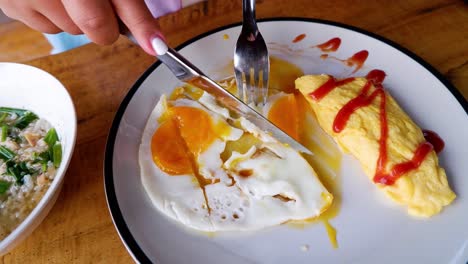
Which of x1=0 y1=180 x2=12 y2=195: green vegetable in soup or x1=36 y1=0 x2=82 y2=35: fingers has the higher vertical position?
x1=36 y1=0 x2=82 y2=35: fingers

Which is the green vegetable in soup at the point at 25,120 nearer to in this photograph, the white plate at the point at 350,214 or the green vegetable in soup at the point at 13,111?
the green vegetable in soup at the point at 13,111

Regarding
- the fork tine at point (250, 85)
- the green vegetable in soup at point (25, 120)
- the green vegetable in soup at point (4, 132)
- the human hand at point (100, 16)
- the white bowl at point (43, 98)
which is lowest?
the green vegetable in soup at point (4, 132)

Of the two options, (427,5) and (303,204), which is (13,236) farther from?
(427,5)

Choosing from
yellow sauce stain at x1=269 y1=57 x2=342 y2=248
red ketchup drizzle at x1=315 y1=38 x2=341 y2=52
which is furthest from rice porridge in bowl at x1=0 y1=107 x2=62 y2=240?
red ketchup drizzle at x1=315 y1=38 x2=341 y2=52

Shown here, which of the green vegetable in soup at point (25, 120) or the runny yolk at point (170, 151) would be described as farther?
the green vegetable in soup at point (25, 120)

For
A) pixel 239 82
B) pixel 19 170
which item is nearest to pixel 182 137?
pixel 239 82

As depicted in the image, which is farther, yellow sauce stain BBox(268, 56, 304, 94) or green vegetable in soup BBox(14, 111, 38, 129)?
yellow sauce stain BBox(268, 56, 304, 94)

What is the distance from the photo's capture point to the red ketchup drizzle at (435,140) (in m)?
1.41

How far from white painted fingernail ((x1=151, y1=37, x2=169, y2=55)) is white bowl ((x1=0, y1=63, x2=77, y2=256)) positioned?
1.29ft

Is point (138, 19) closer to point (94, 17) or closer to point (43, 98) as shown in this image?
point (94, 17)

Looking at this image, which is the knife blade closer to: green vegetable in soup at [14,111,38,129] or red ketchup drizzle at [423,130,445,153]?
red ketchup drizzle at [423,130,445,153]

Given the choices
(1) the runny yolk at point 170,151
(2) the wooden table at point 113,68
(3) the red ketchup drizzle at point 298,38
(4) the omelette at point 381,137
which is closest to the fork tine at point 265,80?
A: (4) the omelette at point 381,137

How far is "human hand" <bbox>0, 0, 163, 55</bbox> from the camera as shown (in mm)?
1215

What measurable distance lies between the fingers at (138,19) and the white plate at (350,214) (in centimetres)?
40
